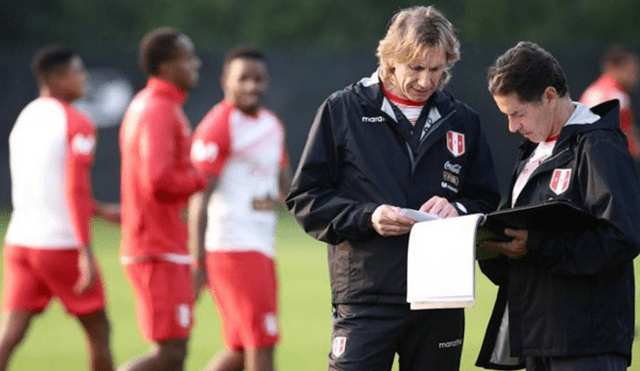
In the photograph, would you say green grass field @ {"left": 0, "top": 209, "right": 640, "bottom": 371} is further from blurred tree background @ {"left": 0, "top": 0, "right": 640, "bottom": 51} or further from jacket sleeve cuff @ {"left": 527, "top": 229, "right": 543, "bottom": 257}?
blurred tree background @ {"left": 0, "top": 0, "right": 640, "bottom": 51}

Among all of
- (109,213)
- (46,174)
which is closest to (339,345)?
(109,213)

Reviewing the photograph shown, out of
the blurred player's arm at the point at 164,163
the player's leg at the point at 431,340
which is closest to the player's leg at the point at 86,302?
the blurred player's arm at the point at 164,163

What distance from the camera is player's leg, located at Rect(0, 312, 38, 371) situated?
7895mm

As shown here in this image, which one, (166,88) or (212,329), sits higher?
(166,88)

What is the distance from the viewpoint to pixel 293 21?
38469 millimetres

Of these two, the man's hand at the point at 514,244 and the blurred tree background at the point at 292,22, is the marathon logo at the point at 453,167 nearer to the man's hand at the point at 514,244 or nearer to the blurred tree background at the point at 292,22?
the man's hand at the point at 514,244

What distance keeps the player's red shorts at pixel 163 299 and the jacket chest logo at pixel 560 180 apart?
3337 millimetres

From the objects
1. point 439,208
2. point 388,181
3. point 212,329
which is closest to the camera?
point 439,208

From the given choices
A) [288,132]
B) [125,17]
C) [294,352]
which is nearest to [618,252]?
[294,352]

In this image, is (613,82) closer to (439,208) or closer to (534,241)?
(439,208)

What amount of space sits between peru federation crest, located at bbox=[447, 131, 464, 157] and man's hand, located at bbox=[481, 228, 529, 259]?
57cm

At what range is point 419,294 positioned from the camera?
4727 mm

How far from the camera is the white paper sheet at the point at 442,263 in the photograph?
455cm

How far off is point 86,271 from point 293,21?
3106 cm
